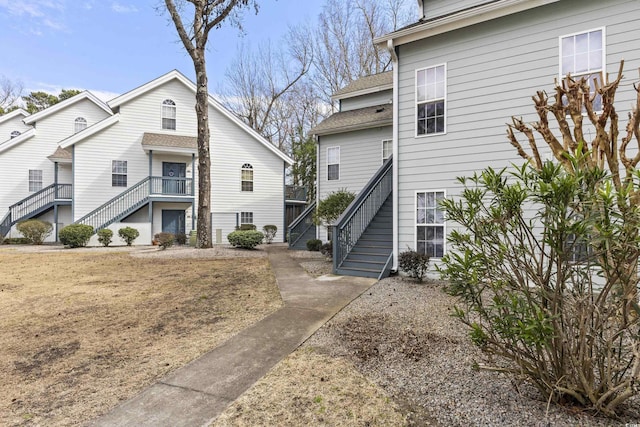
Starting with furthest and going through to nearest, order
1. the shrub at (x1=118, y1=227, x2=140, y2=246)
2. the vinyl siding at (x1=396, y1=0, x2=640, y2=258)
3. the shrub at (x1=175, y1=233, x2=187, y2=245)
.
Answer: the shrub at (x1=175, y1=233, x2=187, y2=245) < the shrub at (x1=118, y1=227, x2=140, y2=246) < the vinyl siding at (x1=396, y1=0, x2=640, y2=258)

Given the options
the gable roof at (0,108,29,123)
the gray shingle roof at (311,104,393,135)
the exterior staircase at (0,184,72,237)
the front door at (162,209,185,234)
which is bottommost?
the front door at (162,209,185,234)

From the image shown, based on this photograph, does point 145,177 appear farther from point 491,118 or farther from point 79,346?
point 491,118

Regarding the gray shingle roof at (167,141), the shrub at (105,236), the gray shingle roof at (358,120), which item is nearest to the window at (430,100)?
the gray shingle roof at (358,120)

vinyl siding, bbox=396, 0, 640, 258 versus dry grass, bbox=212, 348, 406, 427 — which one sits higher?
vinyl siding, bbox=396, 0, 640, 258

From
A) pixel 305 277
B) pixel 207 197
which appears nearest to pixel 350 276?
pixel 305 277

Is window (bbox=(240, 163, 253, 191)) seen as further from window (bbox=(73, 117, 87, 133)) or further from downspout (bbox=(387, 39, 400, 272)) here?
downspout (bbox=(387, 39, 400, 272))

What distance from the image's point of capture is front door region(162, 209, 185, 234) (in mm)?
18391

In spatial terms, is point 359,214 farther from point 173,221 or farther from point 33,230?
point 33,230

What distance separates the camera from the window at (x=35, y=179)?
1897 centimetres

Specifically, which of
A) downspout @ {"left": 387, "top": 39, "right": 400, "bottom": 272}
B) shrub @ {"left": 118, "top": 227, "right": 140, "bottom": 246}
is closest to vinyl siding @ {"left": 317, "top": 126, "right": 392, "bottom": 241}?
downspout @ {"left": 387, "top": 39, "right": 400, "bottom": 272}

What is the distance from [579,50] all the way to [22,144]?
974 inches

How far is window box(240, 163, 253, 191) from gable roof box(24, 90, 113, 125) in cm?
870

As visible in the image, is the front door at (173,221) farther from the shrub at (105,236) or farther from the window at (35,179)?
the window at (35,179)

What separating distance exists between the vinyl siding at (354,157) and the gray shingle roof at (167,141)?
7.62 m
